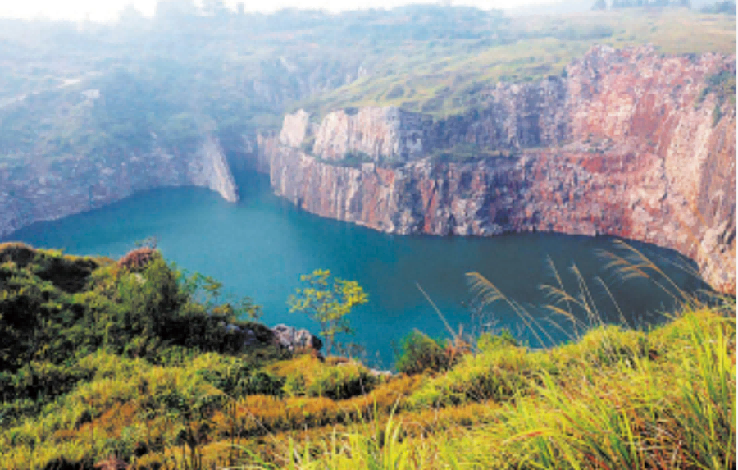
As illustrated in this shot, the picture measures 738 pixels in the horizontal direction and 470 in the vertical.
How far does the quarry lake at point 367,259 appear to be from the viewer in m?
40.3

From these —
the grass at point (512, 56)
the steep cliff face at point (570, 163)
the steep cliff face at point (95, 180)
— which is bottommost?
the steep cliff face at point (95, 180)

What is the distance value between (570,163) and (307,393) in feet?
223

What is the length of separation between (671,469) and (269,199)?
298 feet

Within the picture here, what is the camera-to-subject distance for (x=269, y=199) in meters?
90.4

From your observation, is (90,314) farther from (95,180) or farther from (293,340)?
(95,180)

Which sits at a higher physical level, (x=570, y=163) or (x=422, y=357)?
(x=422, y=357)

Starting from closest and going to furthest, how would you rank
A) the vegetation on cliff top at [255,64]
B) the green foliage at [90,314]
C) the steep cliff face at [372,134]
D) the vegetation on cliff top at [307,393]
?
the vegetation on cliff top at [307,393], the green foliage at [90,314], the steep cliff face at [372,134], the vegetation on cliff top at [255,64]

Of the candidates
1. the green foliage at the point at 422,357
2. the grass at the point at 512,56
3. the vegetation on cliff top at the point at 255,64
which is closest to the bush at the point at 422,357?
the green foliage at the point at 422,357

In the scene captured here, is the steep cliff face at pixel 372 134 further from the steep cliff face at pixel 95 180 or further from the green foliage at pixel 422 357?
the green foliage at pixel 422 357

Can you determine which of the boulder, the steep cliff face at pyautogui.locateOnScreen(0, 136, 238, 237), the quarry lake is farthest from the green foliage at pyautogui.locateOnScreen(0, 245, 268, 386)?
the steep cliff face at pyautogui.locateOnScreen(0, 136, 238, 237)

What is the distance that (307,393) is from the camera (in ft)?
27.9

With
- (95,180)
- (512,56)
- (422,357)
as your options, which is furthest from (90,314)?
(512,56)

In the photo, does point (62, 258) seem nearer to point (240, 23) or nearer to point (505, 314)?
point (505, 314)

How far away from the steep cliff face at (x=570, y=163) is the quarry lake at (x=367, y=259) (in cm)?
388
